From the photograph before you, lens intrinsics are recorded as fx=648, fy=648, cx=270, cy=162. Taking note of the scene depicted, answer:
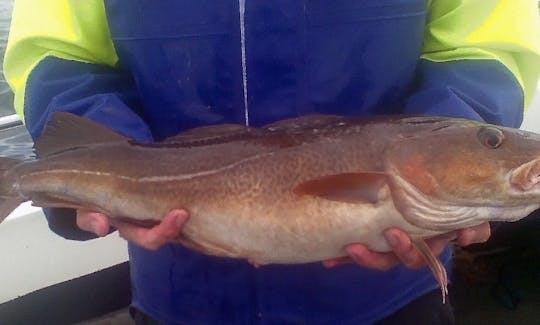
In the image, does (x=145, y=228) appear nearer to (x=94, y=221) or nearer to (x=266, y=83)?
(x=94, y=221)

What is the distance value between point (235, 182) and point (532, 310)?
2370 mm

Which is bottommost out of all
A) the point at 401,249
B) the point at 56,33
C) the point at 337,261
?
the point at 337,261

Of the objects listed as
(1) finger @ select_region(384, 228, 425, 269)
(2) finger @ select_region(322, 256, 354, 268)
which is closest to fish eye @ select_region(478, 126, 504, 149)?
(1) finger @ select_region(384, 228, 425, 269)

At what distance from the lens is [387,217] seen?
1583mm

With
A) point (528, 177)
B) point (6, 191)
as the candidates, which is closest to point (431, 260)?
point (528, 177)

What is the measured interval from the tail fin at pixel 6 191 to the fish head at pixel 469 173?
1.08 metres

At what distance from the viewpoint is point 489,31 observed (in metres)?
1.86

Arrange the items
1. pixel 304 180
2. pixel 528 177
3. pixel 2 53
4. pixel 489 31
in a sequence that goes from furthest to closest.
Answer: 1. pixel 2 53
2. pixel 489 31
3. pixel 304 180
4. pixel 528 177

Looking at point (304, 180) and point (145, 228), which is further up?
point (304, 180)

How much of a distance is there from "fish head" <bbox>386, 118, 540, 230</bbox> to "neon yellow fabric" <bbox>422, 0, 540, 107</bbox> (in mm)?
340

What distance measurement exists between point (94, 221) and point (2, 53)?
5041 millimetres

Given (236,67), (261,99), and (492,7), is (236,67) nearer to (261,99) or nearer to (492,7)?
(261,99)

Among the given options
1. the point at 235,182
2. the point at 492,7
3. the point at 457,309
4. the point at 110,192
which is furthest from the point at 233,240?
the point at 457,309

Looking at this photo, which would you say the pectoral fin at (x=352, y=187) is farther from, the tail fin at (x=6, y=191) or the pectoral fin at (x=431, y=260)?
the tail fin at (x=6, y=191)
